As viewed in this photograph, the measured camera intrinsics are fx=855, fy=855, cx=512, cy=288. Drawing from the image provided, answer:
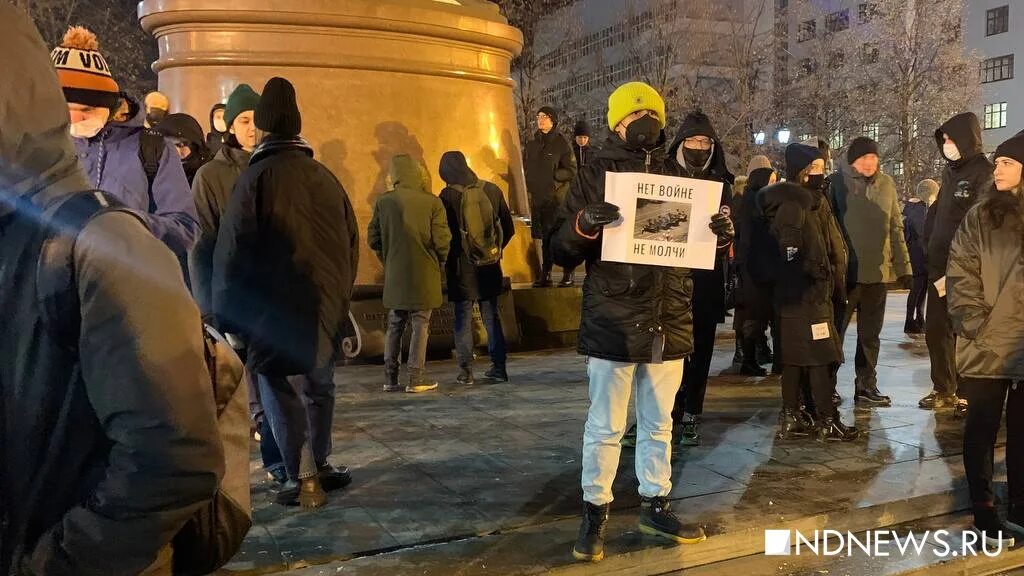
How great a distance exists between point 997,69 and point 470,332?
51.6 metres

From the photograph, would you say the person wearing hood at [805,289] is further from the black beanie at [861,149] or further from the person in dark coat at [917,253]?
the person in dark coat at [917,253]

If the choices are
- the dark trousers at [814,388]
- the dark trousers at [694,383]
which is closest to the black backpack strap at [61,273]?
the dark trousers at [694,383]

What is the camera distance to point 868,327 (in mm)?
6797

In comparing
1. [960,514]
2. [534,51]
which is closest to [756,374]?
[960,514]

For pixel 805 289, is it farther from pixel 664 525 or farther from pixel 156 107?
pixel 156 107

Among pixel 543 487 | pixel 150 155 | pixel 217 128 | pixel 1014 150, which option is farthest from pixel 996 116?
pixel 150 155

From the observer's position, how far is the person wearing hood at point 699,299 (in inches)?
186

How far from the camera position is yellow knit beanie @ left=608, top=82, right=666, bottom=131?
4.04 meters

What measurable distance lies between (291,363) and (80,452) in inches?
105

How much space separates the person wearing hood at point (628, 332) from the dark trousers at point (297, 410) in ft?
4.64

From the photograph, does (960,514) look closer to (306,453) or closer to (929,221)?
(929,221)

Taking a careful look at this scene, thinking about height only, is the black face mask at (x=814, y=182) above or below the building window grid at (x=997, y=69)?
below

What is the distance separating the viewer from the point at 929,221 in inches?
275

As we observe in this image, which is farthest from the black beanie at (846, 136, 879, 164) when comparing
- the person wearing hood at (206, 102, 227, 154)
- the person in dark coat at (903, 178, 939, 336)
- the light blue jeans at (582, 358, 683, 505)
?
the person wearing hood at (206, 102, 227, 154)
